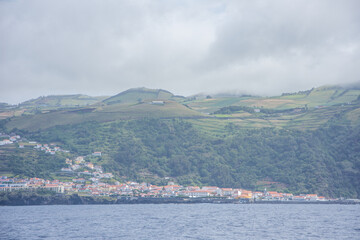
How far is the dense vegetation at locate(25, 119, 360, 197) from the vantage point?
148m

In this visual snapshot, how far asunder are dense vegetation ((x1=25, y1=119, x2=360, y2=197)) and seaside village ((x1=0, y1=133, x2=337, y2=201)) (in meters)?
6.14

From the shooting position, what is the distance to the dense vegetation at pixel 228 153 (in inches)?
5827

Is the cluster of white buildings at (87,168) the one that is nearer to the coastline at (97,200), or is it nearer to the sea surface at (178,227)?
the coastline at (97,200)

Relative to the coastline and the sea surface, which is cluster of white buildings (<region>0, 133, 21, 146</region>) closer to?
the coastline

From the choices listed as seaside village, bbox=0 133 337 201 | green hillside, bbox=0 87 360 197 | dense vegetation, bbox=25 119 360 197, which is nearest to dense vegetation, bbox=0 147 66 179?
green hillside, bbox=0 87 360 197

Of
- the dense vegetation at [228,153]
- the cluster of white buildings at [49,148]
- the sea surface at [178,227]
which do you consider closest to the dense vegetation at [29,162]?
the cluster of white buildings at [49,148]

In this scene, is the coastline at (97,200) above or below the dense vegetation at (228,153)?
below

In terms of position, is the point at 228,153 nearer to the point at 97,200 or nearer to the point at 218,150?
the point at 218,150

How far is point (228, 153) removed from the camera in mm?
168500

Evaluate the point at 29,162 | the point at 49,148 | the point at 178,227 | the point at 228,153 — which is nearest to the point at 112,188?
the point at 29,162

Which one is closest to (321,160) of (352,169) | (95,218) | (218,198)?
(352,169)

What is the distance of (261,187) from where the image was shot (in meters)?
148

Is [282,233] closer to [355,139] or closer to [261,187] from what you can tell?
[261,187]

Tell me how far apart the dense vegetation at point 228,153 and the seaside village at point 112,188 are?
6.14m
